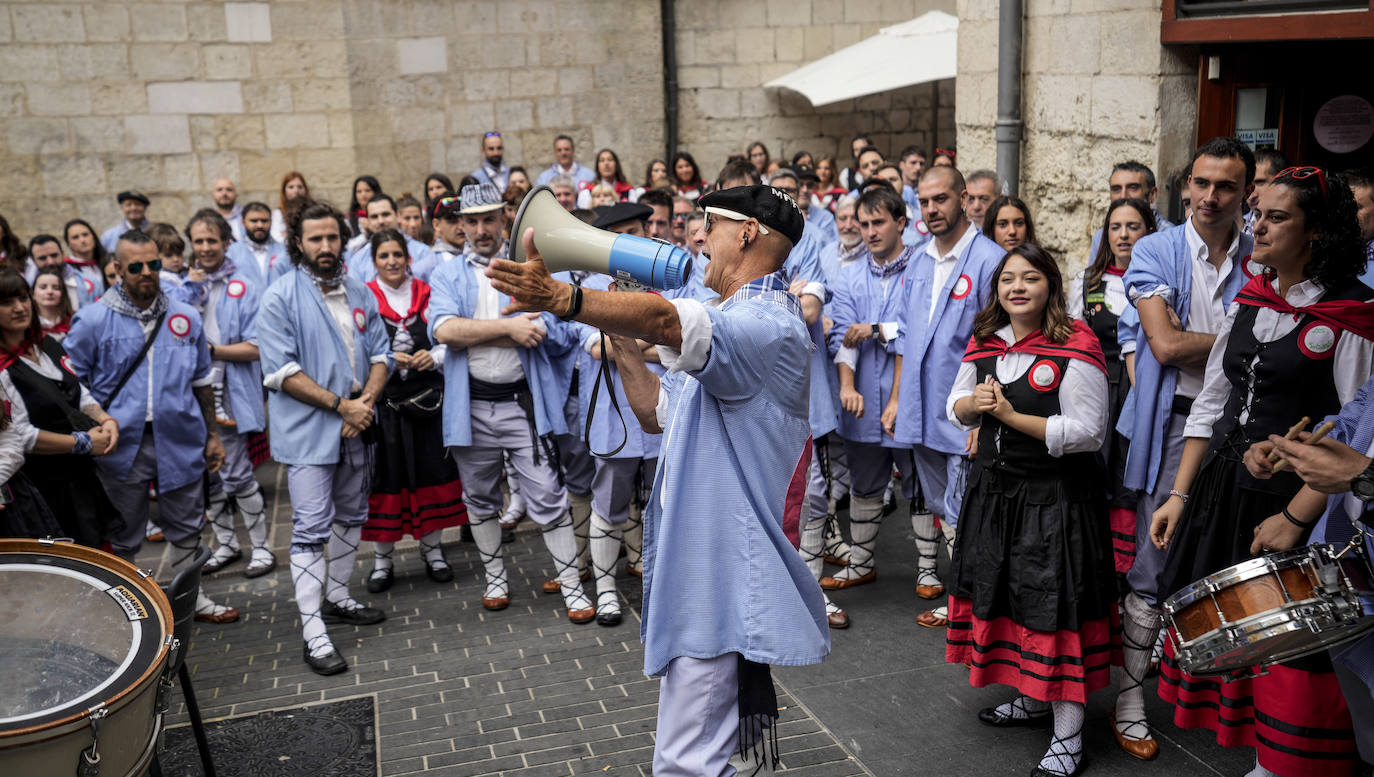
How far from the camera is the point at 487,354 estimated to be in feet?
20.6

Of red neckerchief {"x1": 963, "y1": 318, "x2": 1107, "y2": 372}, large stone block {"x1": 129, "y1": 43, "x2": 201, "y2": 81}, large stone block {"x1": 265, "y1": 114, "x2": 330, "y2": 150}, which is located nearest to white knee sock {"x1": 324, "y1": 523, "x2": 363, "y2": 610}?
red neckerchief {"x1": 963, "y1": 318, "x2": 1107, "y2": 372}

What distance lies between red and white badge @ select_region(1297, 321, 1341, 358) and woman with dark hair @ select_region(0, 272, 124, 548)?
16.4 feet

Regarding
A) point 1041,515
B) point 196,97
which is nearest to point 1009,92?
point 1041,515

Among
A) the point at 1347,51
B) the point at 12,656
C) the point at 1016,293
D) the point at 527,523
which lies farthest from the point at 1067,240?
the point at 12,656

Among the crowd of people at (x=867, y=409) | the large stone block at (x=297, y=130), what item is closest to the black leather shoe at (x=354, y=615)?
the crowd of people at (x=867, y=409)

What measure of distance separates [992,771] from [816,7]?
42.5 ft

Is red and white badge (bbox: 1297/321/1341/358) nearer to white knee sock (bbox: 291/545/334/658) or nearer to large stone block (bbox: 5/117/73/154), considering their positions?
white knee sock (bbox: 291/545/334/658)

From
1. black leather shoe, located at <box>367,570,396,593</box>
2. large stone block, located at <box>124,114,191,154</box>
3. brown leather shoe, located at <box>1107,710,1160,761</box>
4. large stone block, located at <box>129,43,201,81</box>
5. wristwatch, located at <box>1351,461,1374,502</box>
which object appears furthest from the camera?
large stone block, located at <box>124,114,191,154</box>

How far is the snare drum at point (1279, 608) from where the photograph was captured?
3.11 m

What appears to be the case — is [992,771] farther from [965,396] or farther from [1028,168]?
[1028,168]

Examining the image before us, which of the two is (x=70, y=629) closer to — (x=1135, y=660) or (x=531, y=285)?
(x=531, y=285)

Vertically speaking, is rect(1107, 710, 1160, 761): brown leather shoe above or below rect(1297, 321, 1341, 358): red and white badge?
below

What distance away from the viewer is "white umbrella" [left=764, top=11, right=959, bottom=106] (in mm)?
13016

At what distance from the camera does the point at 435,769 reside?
15.1 ft
